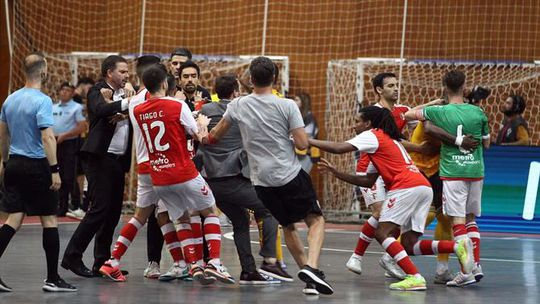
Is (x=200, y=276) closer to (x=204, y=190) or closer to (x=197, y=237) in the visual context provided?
(x=197, y=237)

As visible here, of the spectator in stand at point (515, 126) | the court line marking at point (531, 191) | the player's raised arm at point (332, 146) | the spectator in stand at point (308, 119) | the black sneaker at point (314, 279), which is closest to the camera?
the black sneaker at point (314, 279)

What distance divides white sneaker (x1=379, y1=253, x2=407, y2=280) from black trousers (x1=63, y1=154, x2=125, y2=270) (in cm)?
282

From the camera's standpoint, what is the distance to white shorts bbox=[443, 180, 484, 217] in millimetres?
11344

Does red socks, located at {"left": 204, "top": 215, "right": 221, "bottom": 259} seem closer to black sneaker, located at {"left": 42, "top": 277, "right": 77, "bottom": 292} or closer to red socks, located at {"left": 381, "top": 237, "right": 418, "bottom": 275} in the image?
black sneaker, located at {"left": 42, "top": 277, "right": 77, "bottom": 292}

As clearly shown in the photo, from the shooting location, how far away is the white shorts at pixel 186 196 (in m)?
10.7

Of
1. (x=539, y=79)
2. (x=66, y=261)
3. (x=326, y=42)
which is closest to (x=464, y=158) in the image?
(x=66, y=261)

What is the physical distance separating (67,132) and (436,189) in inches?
363

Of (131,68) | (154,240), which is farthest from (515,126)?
(154,240)

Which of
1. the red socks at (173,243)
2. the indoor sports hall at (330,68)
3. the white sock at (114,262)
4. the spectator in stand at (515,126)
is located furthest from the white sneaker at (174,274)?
the spectator in stand at (515,126)

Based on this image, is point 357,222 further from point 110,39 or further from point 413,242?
point 413,242

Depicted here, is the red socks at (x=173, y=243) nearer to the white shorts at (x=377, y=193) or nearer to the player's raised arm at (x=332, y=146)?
the player's raised arm at (x=332, y=146)

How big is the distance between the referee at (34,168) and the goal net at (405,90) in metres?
11.1

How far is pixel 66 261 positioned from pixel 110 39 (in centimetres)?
1304

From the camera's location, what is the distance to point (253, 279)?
438 inches
